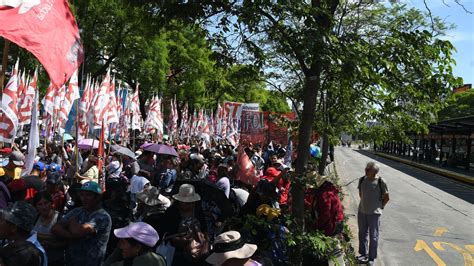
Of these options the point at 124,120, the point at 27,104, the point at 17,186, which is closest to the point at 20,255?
the point at 17,186

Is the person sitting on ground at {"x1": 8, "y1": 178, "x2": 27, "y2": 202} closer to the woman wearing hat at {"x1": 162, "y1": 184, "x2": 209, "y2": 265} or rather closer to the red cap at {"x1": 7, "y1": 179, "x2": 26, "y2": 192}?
the red cap at {"x1": 7, "y1": 179, "x2": 26, "y2": 192}

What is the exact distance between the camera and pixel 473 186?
24234mm

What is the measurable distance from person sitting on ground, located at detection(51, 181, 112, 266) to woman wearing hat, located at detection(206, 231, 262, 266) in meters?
1.40

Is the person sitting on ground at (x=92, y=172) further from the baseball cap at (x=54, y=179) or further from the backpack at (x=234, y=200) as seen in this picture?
the backpack at (x=234, y=200)

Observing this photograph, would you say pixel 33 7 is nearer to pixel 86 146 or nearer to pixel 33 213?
pixel 33 213

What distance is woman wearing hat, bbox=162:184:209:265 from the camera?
4.45 meters

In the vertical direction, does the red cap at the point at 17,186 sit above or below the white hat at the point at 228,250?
above

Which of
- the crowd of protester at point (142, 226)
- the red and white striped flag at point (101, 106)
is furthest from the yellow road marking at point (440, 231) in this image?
the red and white striped flag at point (101, 106)

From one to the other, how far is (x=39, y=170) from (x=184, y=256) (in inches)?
226

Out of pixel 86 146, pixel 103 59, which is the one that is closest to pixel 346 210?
pixel 86 146

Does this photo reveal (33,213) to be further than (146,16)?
No

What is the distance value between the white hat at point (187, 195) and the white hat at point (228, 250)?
49.7 inches

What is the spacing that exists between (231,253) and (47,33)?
2908 mm

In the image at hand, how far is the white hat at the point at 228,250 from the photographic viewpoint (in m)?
3.55
